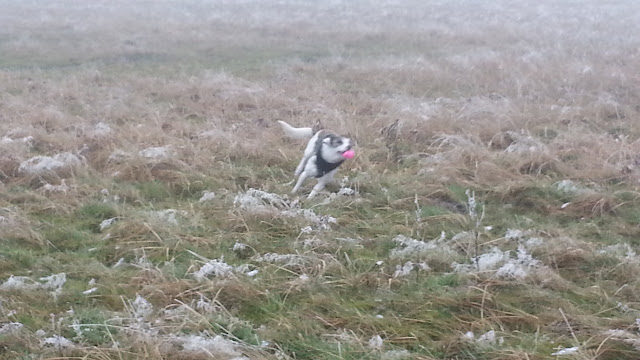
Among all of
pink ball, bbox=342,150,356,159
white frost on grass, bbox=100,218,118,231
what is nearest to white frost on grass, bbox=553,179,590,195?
pink ball, bbox=342,150,356,159

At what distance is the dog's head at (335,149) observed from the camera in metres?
7.21

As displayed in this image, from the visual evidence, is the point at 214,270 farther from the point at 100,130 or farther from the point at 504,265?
the point at 100,130

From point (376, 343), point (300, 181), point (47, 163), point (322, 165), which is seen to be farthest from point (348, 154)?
point (47, 163)

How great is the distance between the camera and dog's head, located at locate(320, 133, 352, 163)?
23.7ft

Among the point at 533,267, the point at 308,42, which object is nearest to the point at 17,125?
the point at 533,267

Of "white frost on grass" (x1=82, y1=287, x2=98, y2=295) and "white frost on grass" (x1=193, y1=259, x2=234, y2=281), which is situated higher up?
"white frost on grass" (x1=193, y1=259, x2=234, y2=281)

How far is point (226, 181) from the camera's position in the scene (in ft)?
25.4

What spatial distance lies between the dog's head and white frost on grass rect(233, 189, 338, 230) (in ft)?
2.10

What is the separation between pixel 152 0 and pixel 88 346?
30.2 m

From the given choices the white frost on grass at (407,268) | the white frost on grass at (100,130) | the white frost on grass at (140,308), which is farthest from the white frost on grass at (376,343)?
the white frost on grass at (100,130)

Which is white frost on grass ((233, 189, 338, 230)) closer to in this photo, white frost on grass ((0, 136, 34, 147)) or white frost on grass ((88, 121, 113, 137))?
white frost on grass ((88, 121, 113, 137))

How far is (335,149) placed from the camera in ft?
23.8

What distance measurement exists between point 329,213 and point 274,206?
58cm

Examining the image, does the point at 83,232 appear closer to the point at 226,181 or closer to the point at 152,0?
the point at 226,181
